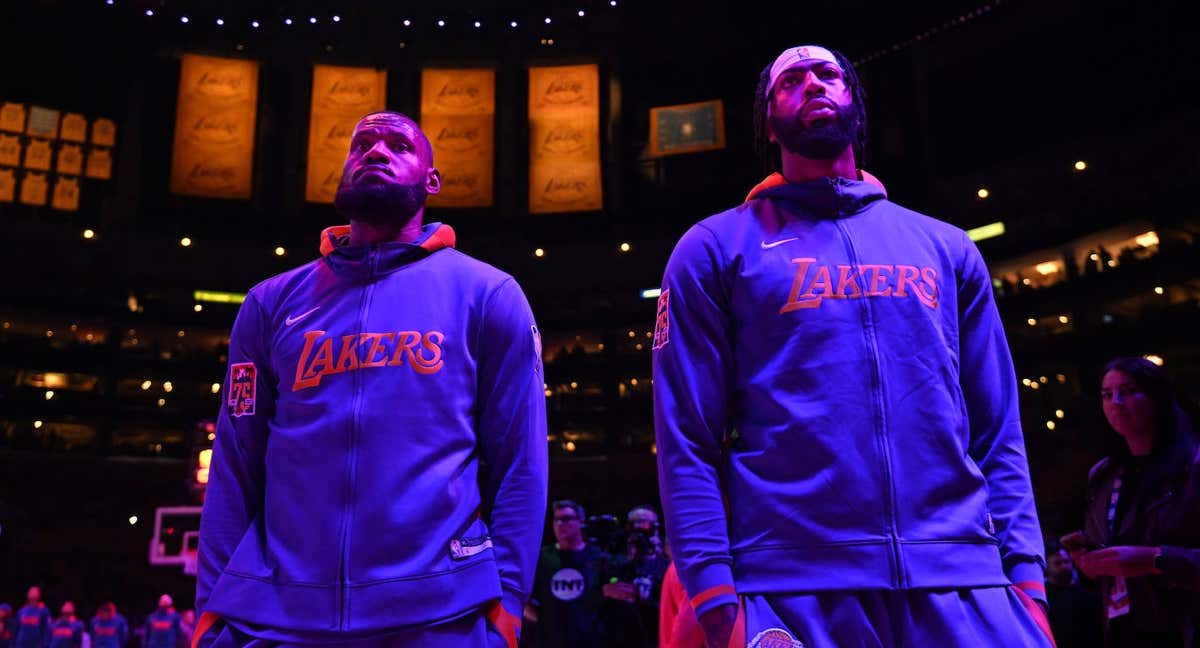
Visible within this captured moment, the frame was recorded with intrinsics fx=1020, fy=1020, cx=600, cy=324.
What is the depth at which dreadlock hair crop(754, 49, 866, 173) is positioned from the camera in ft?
Result: 9.45

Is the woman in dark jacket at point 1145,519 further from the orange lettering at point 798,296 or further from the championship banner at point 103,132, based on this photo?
the championship banner at point 103,132

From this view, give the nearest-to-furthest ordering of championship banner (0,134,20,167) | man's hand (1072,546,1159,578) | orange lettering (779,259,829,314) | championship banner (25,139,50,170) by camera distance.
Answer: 1. orange lettering (779,259,829,314)
2. man's hand (1072,546,1159,578)
3. championship banner (0,134,20,167)
4. championship banner (25,139,50,170)

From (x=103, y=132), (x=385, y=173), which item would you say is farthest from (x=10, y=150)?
(x=385, y=173)

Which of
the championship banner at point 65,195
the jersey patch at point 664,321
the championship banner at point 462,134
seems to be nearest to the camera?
the jersey patch at point 664,321

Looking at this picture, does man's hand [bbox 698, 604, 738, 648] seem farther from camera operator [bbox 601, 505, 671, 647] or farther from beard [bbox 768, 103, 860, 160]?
camera operator [bbox 601, 505, 671, 647]

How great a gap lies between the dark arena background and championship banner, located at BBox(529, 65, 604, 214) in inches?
13.6

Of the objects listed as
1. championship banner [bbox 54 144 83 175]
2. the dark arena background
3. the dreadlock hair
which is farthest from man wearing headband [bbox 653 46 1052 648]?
championship banner [bbox 54 144 83 175]

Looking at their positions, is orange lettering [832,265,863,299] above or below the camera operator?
above

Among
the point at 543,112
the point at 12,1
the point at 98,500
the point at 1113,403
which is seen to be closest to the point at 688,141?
the point at 543,112

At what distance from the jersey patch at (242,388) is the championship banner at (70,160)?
23907mm

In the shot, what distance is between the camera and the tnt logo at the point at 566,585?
9.63m

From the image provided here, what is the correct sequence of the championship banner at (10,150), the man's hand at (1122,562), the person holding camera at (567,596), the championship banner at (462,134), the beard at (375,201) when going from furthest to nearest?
the championship banner at (10,150) < the championship banner at (462,134) < the person holding camera at (567,596) < the man's hand at (1122,562) < the beard at (375,201)

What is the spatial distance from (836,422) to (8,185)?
24830mm

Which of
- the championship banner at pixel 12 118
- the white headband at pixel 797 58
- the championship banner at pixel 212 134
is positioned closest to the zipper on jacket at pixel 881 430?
the white headband at pixel 797 58
